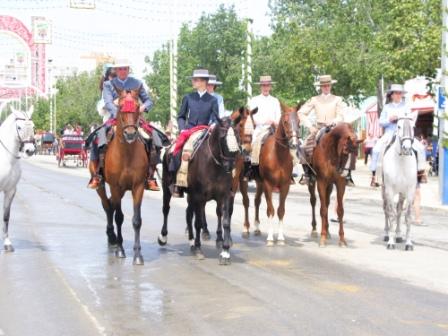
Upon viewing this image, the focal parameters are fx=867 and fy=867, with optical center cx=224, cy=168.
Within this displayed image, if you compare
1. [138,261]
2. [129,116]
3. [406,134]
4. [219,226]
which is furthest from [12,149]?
[406,134]

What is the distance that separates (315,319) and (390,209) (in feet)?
20.3

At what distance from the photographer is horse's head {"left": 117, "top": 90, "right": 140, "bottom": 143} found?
39.0 feet

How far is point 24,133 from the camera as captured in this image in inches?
531

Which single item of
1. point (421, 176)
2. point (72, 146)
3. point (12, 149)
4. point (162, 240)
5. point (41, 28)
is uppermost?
point (41, 28)

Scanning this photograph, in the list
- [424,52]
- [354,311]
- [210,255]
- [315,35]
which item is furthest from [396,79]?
[354,311]

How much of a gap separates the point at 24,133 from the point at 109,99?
1.49 m

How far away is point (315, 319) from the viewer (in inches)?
338

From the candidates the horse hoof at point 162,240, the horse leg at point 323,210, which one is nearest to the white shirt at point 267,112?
the horse leg at point 323,210

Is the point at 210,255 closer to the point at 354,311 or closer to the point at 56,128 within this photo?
the point at 354,311

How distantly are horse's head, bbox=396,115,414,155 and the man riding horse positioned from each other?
3.89 metres

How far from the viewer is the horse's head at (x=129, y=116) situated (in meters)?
11.9

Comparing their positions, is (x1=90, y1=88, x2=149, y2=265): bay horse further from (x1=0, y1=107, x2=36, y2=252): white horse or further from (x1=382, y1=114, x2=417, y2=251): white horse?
(x1=382, y1=114, x2=417, y2=251): white horse

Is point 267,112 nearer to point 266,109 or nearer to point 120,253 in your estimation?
point 266,109

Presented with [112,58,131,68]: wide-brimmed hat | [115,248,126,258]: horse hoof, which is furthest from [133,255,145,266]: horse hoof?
[112,58,131,68]: wide-brimmed hat
